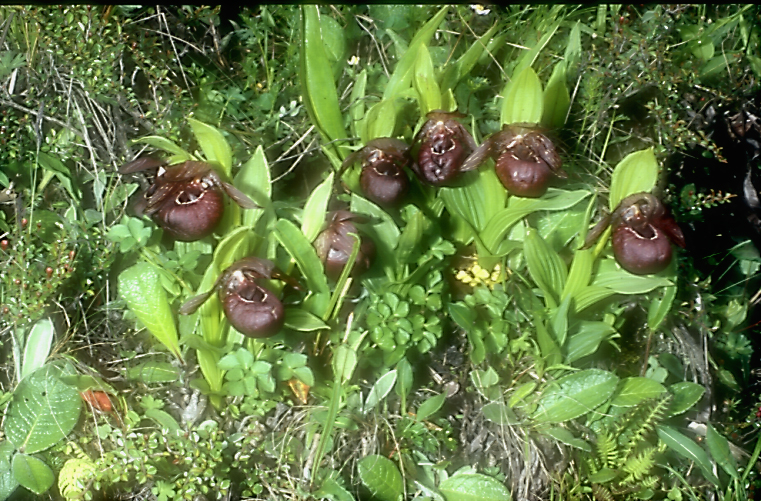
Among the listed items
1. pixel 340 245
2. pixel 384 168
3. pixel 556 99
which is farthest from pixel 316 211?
pixel 556 99

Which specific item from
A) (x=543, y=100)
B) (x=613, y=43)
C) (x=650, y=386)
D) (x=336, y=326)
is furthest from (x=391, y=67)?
(x=650, y=386)

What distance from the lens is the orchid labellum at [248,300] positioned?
1.31m

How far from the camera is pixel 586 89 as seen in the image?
5.86 feet

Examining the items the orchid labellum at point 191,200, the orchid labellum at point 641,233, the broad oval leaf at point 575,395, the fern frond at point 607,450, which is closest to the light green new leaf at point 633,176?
the orchid labellum at point 641,233

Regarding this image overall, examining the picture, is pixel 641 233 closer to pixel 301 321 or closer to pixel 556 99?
pixel 556 99

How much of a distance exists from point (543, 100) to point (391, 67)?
0.51 m

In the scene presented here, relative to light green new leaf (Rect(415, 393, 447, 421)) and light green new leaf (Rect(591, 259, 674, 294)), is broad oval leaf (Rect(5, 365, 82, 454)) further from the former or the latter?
light green new leaf (Rect(591, 259, 674, 294))

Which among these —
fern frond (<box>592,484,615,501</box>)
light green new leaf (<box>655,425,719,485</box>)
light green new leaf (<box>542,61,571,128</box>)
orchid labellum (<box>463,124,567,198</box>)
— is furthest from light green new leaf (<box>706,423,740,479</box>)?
light green new leaf (<box>542,61,571,128</box>)

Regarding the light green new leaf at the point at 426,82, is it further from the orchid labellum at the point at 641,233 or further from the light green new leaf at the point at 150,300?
the light green new leaf at the point at 150,300

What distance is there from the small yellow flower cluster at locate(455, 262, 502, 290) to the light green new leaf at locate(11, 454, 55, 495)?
3.53 feet

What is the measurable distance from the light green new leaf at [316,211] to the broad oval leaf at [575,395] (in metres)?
0.68

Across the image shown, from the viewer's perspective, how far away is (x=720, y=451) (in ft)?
5.03

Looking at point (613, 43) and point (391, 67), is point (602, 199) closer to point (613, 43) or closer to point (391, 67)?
point (613, 43)

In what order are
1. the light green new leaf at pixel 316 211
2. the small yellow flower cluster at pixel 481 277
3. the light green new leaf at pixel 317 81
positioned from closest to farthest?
1. the light green new leaf at pixel 316 211
2. the light green new leaf at pixel 317 81
3. the small yellow flower cluster at pixel 481 277
